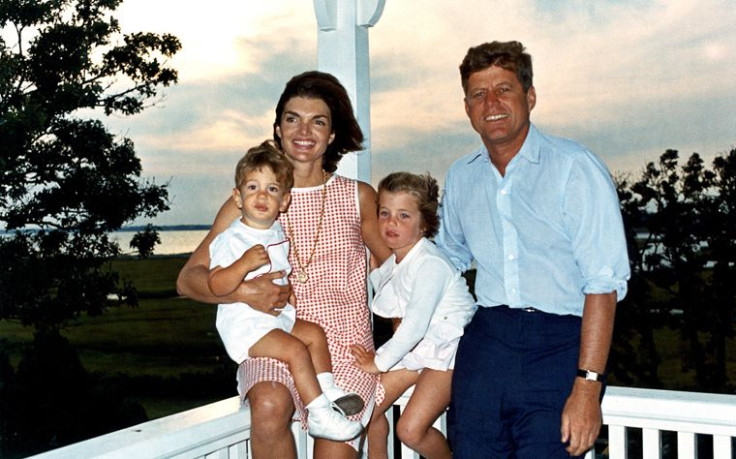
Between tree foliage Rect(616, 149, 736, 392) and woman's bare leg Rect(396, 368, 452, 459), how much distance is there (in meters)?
5.69

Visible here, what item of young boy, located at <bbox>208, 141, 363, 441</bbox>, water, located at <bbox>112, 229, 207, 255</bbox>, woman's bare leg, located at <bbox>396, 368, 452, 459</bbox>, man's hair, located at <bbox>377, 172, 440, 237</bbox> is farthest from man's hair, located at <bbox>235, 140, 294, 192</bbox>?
water, located at <bbox>112, 229, 207, 255</bbox>

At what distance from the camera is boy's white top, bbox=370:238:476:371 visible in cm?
251

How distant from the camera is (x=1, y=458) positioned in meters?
8.33

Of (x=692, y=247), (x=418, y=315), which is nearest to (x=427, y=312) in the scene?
(x=418, y=315)

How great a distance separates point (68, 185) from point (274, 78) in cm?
270

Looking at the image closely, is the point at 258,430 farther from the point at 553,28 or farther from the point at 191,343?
the point at 191,343

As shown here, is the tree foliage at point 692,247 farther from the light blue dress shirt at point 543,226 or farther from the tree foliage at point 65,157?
the light blue dress shirt at point 543,226

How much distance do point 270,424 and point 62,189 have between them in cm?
690

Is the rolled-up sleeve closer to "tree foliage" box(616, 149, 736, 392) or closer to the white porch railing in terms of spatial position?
the white porch railing

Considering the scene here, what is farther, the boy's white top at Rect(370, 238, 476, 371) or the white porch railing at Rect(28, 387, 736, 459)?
the boy's white top at Rect(370, 238, 476, 371)

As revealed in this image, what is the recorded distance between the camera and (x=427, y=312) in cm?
251

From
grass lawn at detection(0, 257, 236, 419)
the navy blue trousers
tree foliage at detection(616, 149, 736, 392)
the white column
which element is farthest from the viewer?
grass lawn at detection(0, 257, 236, 419)

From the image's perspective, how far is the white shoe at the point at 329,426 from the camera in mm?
2250

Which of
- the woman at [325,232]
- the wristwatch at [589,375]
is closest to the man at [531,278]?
the wristwatch at [589,375]
